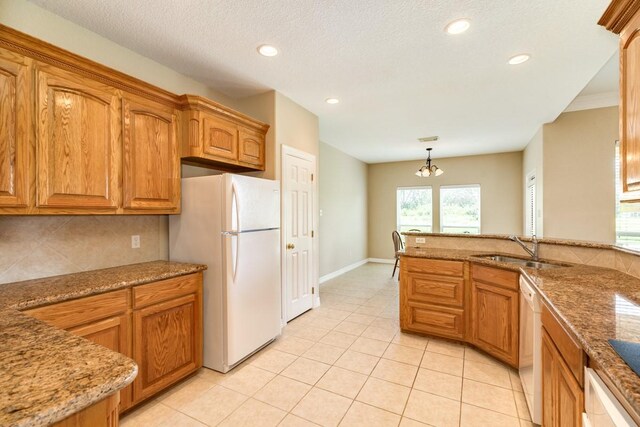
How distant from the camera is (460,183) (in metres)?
6.69

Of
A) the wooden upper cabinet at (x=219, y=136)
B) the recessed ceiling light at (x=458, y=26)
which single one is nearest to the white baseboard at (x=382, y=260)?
the wooden upper cabinet at (x=219, y=136)

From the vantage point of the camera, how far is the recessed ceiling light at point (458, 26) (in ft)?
6.67

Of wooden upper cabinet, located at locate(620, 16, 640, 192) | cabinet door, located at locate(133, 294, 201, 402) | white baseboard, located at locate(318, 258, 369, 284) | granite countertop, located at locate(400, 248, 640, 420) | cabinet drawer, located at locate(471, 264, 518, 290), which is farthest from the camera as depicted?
white baseboard, located at locate(318, 258, 369, 284)

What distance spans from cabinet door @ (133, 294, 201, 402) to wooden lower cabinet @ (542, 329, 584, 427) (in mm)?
2266

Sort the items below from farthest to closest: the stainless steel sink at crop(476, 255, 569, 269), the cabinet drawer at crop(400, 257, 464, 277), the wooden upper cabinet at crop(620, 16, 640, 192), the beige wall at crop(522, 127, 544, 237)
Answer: the beige wall at crop(522, 127, 544, 237), the cabinet drawer at crop(400, 257, 464, 277), the stainless steel sink at crop(476, 255, 569, 269), the wooden upper cabinet at crop(620, 16, 640, 192)

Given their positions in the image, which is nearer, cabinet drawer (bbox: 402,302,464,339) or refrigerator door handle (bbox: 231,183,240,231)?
refrigerator door handle (bbox: 231,183,240,231)

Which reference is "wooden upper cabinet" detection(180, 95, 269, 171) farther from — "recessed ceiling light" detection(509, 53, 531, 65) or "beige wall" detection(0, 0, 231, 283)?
"recessed ceiling light" detection(509, 53, 531, 65)

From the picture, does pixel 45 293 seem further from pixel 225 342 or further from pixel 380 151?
pixel 380 151

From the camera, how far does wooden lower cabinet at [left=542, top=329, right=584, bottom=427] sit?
42.1 inches

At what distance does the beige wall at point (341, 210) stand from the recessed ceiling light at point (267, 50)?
297 centimetres

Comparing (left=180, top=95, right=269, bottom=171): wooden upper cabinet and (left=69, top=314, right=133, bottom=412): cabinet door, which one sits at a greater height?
(left=180, top=95, right=269, bottom=171): wooden upper cabinet

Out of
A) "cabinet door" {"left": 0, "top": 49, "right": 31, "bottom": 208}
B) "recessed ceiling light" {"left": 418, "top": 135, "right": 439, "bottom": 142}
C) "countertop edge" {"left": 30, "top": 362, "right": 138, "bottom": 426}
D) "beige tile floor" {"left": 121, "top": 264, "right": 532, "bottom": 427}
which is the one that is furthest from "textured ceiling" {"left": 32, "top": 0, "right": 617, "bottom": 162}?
"beige tile floor" {"left": 121, "top": 264, "right": 532, "bottom": 427}

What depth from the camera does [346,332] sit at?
3.14 metres

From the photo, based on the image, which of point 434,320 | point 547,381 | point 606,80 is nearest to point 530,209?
point 606,80
